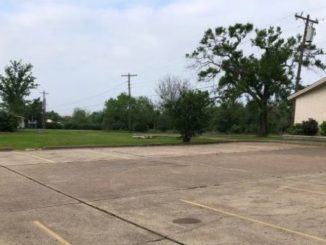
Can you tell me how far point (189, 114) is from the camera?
34.8 m

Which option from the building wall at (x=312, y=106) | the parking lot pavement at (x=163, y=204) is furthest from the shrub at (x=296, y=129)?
the parking lot pavement at (x=163, y=204)

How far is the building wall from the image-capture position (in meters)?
37.7

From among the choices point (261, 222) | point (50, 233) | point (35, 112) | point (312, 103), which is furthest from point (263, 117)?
point (35, 112)

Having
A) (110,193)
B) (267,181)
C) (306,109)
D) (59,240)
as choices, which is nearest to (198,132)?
(306,109)

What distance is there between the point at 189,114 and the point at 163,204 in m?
24.7

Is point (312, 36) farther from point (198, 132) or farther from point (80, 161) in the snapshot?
point (80, 161)

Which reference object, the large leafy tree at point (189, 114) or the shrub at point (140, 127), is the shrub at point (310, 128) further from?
the shrub at point (140, 127)

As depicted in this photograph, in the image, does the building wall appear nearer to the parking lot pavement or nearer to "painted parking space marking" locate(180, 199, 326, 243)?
the parking lot pavement

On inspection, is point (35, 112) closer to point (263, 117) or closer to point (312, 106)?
point (263, 117)

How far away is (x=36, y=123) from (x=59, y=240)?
320 feet

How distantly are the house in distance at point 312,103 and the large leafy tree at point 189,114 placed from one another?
8.62 metres

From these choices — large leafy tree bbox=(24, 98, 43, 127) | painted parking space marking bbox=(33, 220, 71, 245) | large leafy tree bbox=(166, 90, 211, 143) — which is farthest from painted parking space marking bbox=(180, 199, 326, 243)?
large leafy tree bbox=(24, 98, 43, 127)

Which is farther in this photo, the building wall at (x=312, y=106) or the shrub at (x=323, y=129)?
the building wall at (x=312, y=106)

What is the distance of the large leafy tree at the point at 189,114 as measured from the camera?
34.8 m
